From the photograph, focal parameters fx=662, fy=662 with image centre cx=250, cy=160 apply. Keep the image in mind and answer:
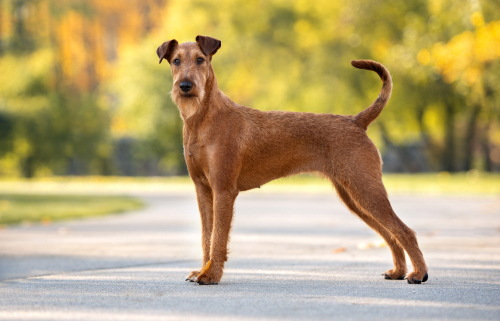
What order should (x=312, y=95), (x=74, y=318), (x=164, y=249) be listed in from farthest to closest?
(x=312, y=95)
(x=164, y=249)
(x=74, y=318)

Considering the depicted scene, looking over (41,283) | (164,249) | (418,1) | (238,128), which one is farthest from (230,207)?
(418,1)

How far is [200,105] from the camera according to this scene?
5520 mm

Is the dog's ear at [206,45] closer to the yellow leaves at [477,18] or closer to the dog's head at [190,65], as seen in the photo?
the dog's head at [190,65]

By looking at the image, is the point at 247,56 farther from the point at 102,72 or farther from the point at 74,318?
the point at 74,318

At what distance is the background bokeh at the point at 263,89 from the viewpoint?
2989cm

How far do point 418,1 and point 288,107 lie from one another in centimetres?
781

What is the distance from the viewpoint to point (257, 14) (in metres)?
32.7

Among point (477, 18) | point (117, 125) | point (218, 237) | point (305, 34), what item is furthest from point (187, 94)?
point (117, 125)

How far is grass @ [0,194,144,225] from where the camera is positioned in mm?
13145

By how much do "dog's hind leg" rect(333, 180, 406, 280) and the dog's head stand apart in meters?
1.49

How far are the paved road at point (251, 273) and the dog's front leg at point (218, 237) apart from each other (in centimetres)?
10

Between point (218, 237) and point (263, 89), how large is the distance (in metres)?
27.9

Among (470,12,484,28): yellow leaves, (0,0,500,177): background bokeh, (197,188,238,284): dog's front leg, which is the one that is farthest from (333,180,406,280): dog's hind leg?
(0,0,500,177): background bokeh

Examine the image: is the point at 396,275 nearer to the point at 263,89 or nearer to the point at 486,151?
the point at 263,89
